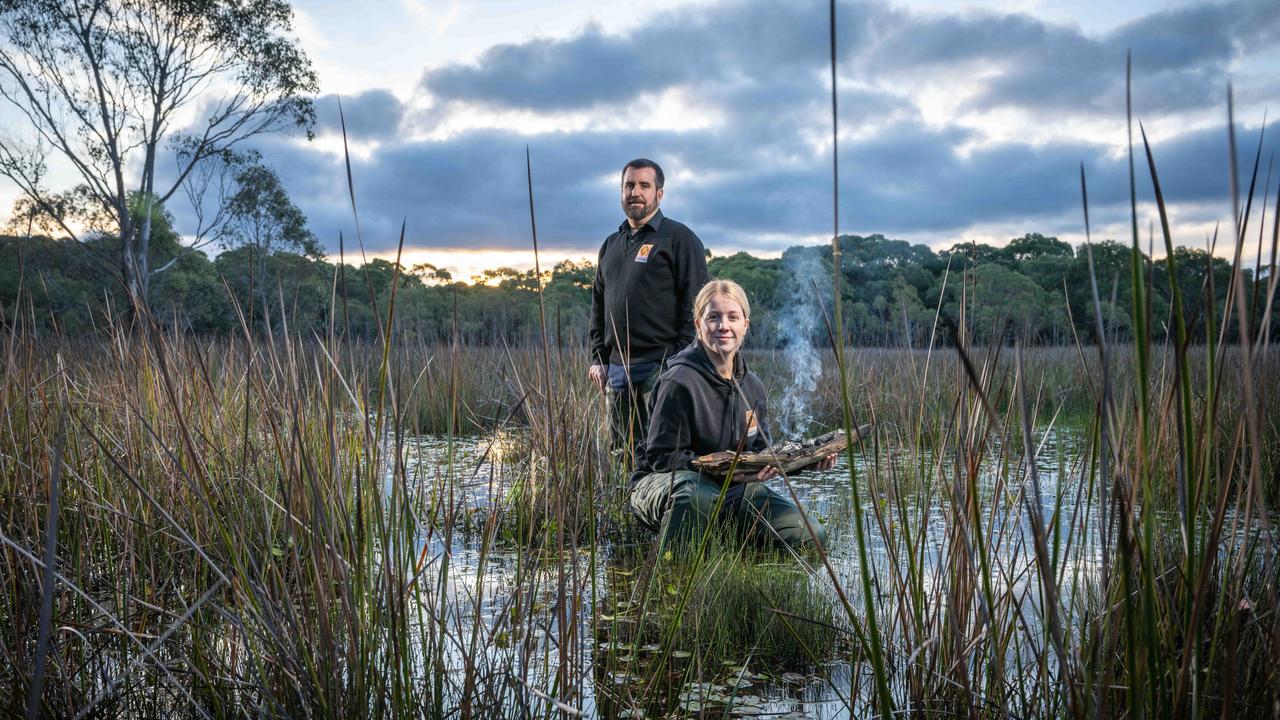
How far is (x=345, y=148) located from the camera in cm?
101

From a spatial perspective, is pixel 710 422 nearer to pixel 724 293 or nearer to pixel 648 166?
pixel 724 293

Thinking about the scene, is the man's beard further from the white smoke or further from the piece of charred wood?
the piece of charred wood

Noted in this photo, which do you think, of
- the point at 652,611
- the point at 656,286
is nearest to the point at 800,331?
the point at 656,286

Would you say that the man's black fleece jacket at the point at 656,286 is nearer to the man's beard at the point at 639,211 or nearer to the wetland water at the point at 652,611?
the man's beard at the point at 639,211

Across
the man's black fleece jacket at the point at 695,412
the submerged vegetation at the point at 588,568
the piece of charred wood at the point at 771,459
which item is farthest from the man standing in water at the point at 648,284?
the piece of charred wood at the point at 771,459

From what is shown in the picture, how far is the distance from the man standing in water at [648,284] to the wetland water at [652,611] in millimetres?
934

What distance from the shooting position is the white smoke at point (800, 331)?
6.82 meters

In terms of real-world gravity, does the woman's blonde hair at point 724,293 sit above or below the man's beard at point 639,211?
below

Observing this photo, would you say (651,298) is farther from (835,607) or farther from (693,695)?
(693,695)

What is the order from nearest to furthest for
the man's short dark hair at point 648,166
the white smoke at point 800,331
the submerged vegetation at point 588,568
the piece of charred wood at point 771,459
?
the submerged vegetation at point 588,568 → the piece of charred wood at point 771,459 → the man's short dark hair at point 648,166 → the white smoke at point 800,331

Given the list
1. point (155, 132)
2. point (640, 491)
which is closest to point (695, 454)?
point (640, 491)

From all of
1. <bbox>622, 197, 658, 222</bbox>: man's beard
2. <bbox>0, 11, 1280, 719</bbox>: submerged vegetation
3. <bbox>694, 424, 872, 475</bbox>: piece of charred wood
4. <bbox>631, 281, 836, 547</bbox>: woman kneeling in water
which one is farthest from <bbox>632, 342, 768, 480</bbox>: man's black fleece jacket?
<bbox>622, 197, 658, 222</bbox>: man's beard

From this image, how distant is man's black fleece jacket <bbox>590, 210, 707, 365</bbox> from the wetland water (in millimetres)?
1060

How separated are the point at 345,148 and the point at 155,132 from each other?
1994 cm
